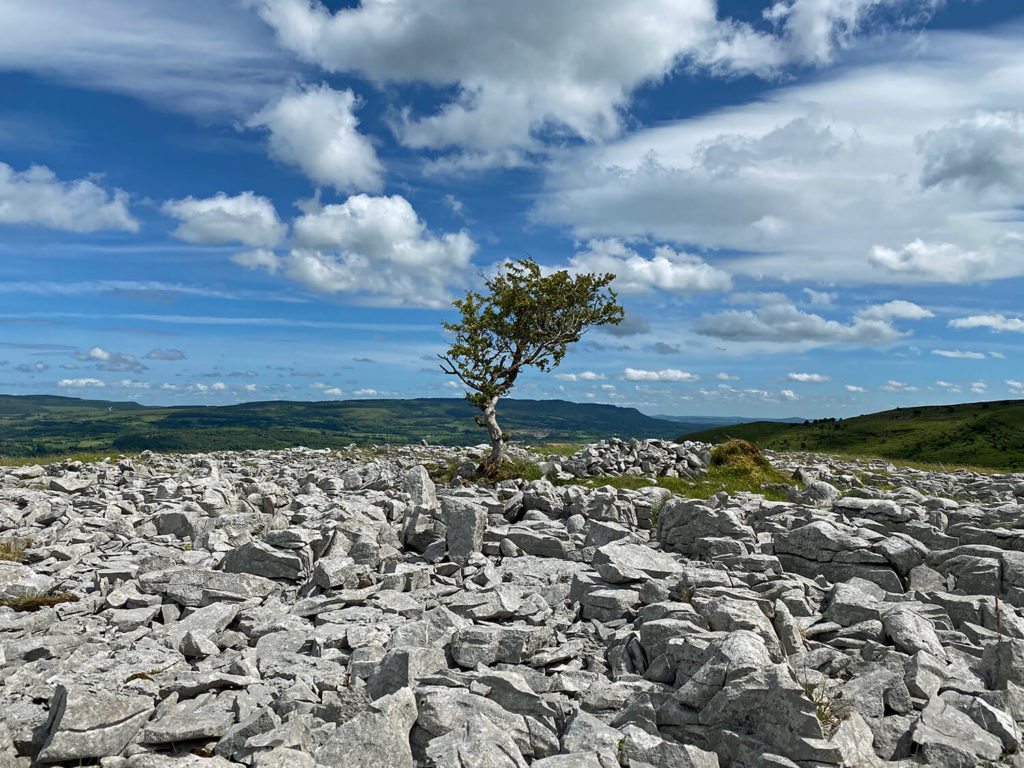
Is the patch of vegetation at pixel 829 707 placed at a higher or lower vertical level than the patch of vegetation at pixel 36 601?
higher

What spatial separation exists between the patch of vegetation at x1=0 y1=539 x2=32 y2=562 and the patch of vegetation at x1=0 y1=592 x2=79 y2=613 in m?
3.80

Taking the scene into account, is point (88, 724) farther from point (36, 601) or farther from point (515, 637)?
point (36, 601)

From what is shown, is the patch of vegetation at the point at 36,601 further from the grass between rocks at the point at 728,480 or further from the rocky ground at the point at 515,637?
the grass between rocks at the point at 728,480

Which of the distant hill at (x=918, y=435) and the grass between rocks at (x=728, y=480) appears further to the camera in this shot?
the distant hill at (x=918, y=435)

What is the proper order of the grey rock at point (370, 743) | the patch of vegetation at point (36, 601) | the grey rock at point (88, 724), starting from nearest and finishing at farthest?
the grey rock at point (370, 743) < the grey rock at point (88, 724) < the patch of vegetation at point (36, 601)

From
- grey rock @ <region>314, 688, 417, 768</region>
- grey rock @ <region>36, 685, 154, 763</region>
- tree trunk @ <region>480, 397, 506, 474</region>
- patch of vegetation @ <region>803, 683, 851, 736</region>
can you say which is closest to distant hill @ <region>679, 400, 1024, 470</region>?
tree trunk @ <region>480, 397, 506, 474</region>

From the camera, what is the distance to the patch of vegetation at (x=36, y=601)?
44.0ft

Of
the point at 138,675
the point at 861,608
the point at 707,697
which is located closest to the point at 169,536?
the point at 138,675

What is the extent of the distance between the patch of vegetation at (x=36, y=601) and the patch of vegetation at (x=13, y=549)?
150 inches

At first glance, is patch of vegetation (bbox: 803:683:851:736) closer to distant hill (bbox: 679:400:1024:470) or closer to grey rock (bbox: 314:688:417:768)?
grey rock (bbox: 314:688:417:768)

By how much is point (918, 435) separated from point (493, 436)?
6117 cm

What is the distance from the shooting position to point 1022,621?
11.3m

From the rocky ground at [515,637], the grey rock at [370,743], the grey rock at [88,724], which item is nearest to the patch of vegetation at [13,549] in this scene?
the rocky ground at [515,637]

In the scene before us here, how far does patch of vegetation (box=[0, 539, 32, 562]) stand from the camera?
1683 cm
